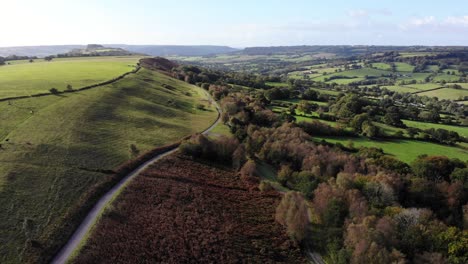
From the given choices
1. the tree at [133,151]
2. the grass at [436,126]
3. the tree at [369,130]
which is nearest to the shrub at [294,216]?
the tree at [133,151]

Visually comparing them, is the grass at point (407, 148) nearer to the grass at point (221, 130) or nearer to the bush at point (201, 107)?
the grass at point (221, 130)

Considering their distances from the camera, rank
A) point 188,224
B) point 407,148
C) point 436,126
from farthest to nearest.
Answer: point 436,126 → point 407,148 → point 188,224

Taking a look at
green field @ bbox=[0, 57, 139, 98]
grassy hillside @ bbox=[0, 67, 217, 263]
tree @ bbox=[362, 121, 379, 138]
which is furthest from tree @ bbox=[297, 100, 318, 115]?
green field @ bbox=[0, 57, 139, 98]

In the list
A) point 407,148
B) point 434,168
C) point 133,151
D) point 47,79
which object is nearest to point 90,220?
point 133,151

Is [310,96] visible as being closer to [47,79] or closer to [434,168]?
[434,168]

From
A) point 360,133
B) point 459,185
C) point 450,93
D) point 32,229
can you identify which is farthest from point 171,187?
point 450,93

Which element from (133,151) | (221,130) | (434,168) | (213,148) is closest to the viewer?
(133,151)
